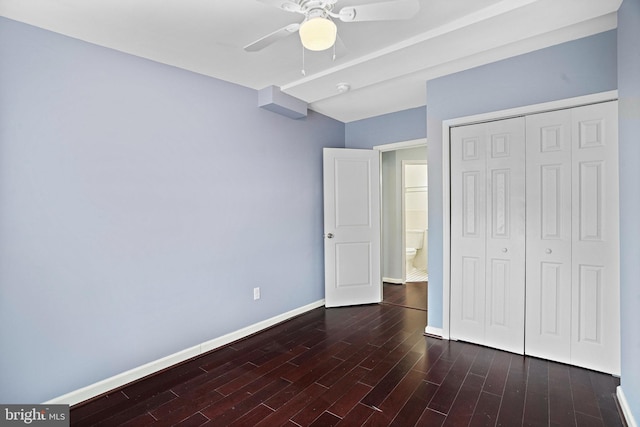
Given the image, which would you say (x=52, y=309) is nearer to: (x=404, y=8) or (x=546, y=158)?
(x=404, y=8)

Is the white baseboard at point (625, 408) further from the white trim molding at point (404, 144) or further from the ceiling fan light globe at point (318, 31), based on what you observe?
the white trim molding at point (404, 144)

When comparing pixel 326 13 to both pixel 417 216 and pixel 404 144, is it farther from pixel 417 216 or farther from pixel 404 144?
pixel 417 216

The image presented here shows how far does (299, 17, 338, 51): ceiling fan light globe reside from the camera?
4.64 ft

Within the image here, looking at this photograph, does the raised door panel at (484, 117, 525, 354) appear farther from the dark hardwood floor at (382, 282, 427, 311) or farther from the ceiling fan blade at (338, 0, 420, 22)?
the ceiling fan blade at (338, 0, 420, 22)

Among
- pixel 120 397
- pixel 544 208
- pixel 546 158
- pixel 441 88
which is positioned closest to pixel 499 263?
pixel 544 208

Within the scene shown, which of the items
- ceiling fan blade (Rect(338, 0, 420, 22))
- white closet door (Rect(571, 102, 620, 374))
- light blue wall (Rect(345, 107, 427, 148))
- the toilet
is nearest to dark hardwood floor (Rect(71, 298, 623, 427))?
white closet door (Rect(571, 102, 620, 374))

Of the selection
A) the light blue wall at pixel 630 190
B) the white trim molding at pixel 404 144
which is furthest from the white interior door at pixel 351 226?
the light blue wall at pixel 630 190

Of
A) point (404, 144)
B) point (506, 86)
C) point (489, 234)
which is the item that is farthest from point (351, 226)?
point (506, 86)

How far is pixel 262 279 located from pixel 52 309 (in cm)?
169

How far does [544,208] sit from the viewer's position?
2422mm

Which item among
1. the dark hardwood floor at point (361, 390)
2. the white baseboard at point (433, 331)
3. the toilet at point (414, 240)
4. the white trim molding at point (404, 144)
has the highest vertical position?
the white trim molding at point (404, 144)

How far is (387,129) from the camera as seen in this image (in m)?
3.97

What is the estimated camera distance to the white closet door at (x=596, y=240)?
2.17 metres

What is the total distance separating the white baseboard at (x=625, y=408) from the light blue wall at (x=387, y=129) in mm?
2750
